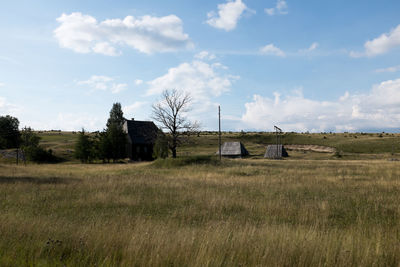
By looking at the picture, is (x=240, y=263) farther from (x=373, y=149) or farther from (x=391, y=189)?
(x=373, y=149)

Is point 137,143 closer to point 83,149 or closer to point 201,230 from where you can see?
point 83,149

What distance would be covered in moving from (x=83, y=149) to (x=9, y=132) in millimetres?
31627

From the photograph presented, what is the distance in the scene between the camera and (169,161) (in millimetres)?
32875

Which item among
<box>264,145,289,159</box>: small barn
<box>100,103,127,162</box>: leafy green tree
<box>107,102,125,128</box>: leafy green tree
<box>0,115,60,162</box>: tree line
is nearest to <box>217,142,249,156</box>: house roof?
<box>264,145,289,159</box>: small barn

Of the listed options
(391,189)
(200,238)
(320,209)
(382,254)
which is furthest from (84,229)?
(391,189)

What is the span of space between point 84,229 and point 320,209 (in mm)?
7191

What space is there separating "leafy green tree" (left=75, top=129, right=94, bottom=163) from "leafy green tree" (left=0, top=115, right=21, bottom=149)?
26.4m

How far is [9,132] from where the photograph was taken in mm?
70312

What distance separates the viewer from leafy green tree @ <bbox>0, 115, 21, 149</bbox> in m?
68.4

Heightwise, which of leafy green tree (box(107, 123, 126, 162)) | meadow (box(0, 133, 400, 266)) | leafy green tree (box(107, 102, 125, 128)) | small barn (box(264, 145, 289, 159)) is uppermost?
leafy green tree (box(107, 102, 125, 128))

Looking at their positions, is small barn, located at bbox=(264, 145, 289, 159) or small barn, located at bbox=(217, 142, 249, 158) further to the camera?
small barn, located at bbox=(217, 142, 249, 158)

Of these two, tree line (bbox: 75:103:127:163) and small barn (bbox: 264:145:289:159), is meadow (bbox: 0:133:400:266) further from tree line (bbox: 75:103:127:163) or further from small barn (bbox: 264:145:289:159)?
small barn (bbox: 264:145:289:159)

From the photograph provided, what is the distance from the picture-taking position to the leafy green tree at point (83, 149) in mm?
51219

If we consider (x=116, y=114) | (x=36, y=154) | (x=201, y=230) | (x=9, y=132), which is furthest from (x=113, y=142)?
(x=201, y=230)
